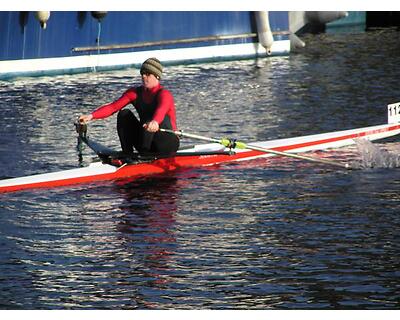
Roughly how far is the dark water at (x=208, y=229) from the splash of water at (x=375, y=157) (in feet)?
0.69

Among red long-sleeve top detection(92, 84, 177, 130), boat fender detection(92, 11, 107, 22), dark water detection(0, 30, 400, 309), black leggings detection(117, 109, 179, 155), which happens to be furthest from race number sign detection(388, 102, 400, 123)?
boat fender detection(92, 11, 107, 22)

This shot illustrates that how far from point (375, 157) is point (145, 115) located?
4.15 m

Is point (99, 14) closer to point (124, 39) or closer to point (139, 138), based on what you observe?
point (124, 39)

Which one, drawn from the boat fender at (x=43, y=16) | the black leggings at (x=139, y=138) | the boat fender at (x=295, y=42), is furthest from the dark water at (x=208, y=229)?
the boat fender at (x=295, y=42)

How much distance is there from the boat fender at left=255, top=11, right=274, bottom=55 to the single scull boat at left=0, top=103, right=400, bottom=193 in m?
17.0

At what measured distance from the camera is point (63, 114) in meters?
28.4

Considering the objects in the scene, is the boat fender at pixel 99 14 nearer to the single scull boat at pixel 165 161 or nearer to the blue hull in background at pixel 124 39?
the blue hull in background at pixel 124 39

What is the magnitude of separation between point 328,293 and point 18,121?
14.1m

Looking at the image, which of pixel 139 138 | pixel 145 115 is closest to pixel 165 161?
pixel 139 138

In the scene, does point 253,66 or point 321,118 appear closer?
point 321,118

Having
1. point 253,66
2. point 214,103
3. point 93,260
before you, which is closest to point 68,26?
point 253,66
